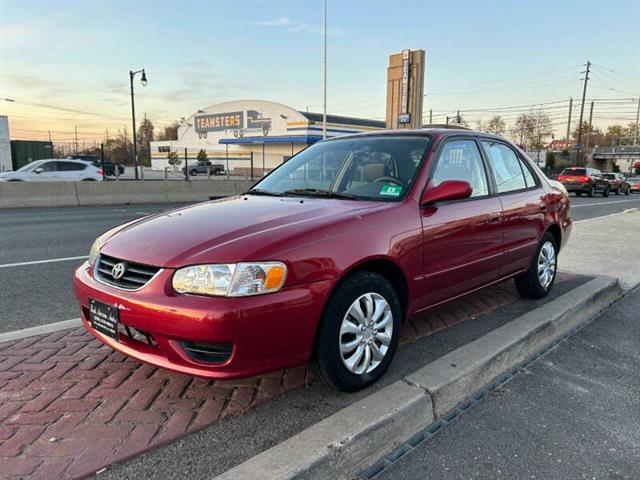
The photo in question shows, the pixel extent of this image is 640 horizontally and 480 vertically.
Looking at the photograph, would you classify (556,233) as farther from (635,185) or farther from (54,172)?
(635,185)

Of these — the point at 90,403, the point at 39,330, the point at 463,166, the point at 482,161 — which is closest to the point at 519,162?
the point at 482,161

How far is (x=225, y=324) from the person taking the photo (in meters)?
2.26

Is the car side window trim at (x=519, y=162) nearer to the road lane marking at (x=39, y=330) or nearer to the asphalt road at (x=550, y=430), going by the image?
the asphalt road at (x=550, y=430)

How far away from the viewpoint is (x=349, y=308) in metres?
2.69

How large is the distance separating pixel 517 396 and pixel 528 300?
1958mm

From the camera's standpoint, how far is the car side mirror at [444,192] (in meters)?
3.20

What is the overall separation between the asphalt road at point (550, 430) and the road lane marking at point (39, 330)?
286 cm

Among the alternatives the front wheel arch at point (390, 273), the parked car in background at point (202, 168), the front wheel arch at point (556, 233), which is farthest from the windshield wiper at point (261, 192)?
the parked car in background at point (202, 168)

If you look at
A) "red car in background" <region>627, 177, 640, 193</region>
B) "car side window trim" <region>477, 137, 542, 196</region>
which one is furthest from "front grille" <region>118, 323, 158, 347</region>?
"red car in background" <region>627, 177, 640, 193</region>

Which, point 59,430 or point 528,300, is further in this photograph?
point 528,300

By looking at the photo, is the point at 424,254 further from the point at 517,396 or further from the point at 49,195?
the point at 49,195

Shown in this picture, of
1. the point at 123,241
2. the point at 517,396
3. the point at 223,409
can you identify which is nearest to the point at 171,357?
the point at 223,409

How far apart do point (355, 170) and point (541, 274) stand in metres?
2.37

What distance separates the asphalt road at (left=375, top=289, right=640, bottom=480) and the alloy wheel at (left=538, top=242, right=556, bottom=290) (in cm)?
118
